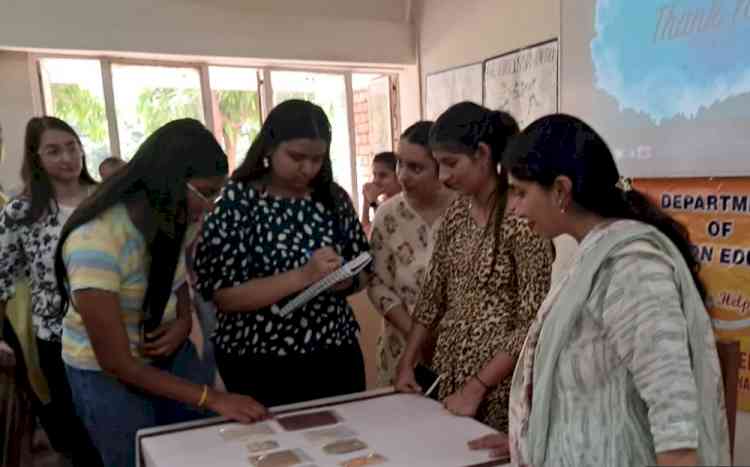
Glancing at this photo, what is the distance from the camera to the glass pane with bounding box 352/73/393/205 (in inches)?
184

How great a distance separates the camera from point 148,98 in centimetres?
376

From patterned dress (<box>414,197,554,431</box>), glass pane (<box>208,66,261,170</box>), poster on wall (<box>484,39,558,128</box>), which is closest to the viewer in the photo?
patterned dress (<box>414,197,554,431</box>)

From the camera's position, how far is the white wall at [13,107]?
326 cm

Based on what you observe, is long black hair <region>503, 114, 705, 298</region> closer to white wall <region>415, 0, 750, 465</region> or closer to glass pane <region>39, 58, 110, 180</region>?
white wall <region>415, 0, 750, 465</region>

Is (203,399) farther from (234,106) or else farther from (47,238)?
(234,106)

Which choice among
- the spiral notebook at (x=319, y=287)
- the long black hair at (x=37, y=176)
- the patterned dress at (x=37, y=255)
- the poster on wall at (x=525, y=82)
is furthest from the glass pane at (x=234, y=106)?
the spiral notebook at (x=319, y=287)

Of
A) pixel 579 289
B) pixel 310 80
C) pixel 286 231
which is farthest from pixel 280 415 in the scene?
pixel 310 80

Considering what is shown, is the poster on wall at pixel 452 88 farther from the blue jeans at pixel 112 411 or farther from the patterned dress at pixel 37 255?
the blue jeans at pixel 112 411

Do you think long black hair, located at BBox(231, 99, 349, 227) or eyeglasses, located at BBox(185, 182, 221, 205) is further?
long black hair, located at BBox(231, 99, 349, 227)

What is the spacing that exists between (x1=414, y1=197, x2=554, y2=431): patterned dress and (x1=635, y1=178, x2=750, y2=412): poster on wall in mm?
851

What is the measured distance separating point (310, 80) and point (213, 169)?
129 inches

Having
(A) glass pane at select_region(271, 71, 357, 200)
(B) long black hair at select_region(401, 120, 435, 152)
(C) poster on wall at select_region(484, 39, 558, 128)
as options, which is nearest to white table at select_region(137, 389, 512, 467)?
(B) long black hair at select_region(401, 120, 435, 152)

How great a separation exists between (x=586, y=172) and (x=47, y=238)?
1.73 metres

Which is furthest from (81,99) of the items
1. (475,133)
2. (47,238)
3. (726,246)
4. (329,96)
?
(726,246)
